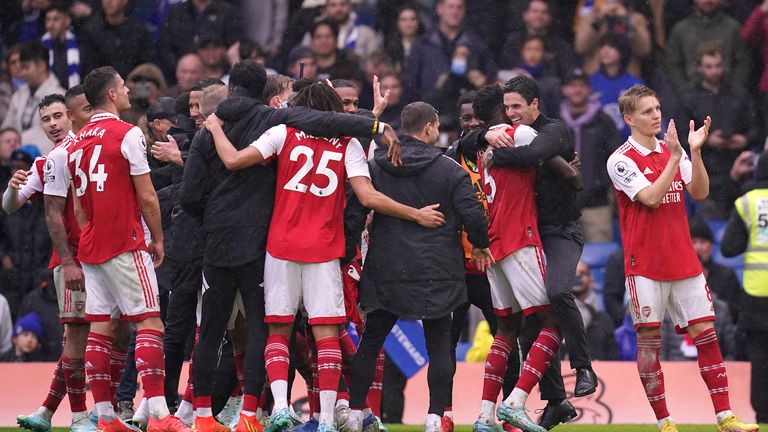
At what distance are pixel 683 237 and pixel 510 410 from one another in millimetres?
1686

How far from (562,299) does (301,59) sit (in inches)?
281

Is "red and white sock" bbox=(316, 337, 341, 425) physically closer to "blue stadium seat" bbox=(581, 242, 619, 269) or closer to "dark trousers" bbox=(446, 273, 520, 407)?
"dark trousers" bbox=(446, 273, 520, 407)

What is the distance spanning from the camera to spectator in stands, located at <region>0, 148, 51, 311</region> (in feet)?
49.4

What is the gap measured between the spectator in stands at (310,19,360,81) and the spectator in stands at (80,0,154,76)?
213cm

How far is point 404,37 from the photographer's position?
54.9ft

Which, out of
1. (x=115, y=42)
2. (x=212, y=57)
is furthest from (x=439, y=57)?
(x=115, y=42)

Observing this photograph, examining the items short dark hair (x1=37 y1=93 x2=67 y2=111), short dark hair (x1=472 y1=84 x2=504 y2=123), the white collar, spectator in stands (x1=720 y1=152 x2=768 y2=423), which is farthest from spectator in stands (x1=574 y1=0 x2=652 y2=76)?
short dark hair (x1=37 y1=93 x2=67 y2=111)

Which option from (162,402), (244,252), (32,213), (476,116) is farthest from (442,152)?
(32,213)

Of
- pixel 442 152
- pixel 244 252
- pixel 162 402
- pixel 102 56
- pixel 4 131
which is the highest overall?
pixel 102 56

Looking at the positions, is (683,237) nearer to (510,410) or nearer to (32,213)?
(510,410)

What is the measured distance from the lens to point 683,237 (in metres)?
9.49

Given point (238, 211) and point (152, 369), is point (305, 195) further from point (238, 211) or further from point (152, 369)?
point (152, 369)

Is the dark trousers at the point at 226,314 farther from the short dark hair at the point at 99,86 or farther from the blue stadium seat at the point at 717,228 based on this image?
the blue stadium seat at the point at 717,228

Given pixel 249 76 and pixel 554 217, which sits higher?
pixel 249 76
